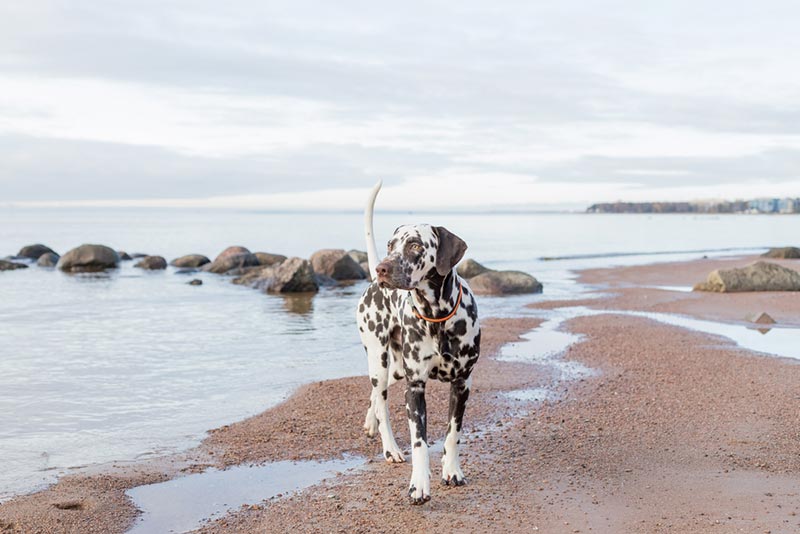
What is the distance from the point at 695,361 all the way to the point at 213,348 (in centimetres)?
937

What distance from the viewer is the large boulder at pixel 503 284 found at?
84.7ft

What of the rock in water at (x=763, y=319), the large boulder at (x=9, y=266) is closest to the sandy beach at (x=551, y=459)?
the rock in water at (x=763, y=319)

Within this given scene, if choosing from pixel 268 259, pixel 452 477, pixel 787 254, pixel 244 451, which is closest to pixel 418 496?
pixel 452 477

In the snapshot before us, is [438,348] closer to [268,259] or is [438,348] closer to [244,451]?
[244,451]

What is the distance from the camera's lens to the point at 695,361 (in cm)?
1252

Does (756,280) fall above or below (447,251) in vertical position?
below

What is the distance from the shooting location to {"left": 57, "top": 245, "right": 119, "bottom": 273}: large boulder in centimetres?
3734

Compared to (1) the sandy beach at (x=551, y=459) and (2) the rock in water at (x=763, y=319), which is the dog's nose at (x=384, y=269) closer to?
(1) the sandy beach at (x=551, y=459)

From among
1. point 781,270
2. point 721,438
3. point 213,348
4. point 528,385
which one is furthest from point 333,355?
point 781,270

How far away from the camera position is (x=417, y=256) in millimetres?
6098

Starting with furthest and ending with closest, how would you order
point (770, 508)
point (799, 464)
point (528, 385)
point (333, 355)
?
point (333, 355) → point (528, 385) → point (799, 464) → point (770, 508)

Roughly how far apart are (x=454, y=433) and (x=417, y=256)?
68.8 inches

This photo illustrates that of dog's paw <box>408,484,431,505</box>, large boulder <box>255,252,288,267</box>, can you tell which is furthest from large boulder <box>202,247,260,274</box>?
dog's paw <box>408,484,431,505</box>

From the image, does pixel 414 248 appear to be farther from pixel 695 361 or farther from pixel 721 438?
pixel 695 361
